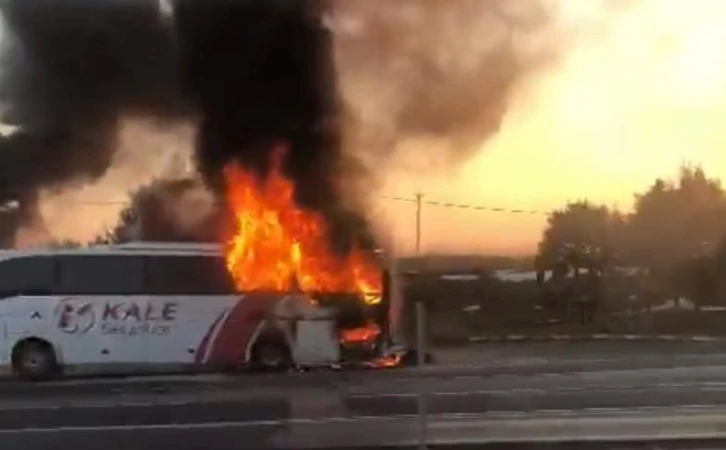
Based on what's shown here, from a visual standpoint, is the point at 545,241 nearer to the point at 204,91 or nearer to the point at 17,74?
the point at 204,91

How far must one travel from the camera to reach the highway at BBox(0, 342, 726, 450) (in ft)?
32.9

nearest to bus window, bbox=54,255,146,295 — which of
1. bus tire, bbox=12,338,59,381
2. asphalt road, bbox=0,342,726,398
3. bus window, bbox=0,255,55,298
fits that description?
bus window, bbox=0,255,55,298

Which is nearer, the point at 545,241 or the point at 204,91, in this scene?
the point at 204,91

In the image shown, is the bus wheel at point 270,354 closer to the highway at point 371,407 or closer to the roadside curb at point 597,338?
the highway at point 371,407

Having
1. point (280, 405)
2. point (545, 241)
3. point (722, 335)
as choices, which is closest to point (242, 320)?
point (280, 405)

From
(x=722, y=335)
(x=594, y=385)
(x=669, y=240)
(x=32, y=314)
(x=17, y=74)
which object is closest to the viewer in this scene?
(x=594, y=385)

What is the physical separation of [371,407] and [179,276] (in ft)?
20.4

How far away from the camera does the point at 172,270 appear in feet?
57.9

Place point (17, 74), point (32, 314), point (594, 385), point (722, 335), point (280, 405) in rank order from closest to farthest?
point (280, 405) → point (594, 385) → point (32, 314) → point (17, 74) → point (722, 335)

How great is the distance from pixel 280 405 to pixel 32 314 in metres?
6.15

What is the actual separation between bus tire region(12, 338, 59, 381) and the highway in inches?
28.1

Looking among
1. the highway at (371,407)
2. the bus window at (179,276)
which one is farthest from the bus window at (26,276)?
the highway at (371,407)

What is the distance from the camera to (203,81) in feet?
70.4

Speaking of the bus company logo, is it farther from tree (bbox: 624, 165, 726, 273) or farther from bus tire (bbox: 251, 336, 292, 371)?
tree (bbox: 624, 165, 726, 273)
